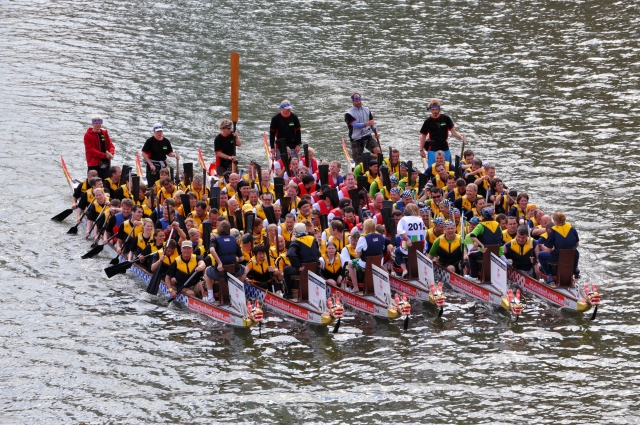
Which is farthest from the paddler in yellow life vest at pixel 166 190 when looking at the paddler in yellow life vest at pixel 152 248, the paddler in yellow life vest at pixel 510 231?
the paddler in yellow life vest at pixel 510 231

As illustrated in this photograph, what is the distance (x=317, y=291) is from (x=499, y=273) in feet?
10.9

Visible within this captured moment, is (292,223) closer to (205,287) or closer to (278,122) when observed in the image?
(205,287)

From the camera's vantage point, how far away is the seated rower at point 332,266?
68.0ft

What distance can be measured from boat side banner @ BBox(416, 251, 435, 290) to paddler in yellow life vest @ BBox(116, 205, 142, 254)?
566cm

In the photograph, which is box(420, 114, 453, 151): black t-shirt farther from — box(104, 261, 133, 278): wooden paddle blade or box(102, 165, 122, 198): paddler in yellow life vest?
box(104, 261, 133, 278): wooden paddle blade

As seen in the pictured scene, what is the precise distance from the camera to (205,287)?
68.3ft

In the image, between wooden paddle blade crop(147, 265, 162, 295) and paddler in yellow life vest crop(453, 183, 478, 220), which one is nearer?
wooden paddle blade crop(147, 265, 162, 295)

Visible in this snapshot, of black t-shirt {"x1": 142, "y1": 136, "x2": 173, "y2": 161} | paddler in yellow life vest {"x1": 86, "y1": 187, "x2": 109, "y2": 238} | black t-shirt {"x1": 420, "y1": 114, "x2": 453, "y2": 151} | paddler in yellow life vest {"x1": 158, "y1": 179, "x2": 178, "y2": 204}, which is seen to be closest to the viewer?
paddler in yellow life vest {"x1": 86, "y1": 187, "x2": 109, "y2": 238}

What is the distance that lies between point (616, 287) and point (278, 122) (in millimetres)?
9077

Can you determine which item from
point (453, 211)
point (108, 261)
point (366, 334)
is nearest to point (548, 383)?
point (366, 334)

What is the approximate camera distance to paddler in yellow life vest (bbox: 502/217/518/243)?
70.2 feet

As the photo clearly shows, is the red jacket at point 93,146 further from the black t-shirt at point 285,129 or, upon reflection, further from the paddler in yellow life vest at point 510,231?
the paddler in yellow life vest at point 510,231

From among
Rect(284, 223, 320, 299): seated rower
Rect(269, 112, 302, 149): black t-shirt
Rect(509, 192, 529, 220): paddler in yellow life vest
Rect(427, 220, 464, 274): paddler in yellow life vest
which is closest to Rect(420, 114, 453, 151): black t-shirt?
Rect(269, 112, 302, 149): black t-shirt

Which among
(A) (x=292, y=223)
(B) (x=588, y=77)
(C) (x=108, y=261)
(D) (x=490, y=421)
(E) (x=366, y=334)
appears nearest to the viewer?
(D) (x=490, y=421)
